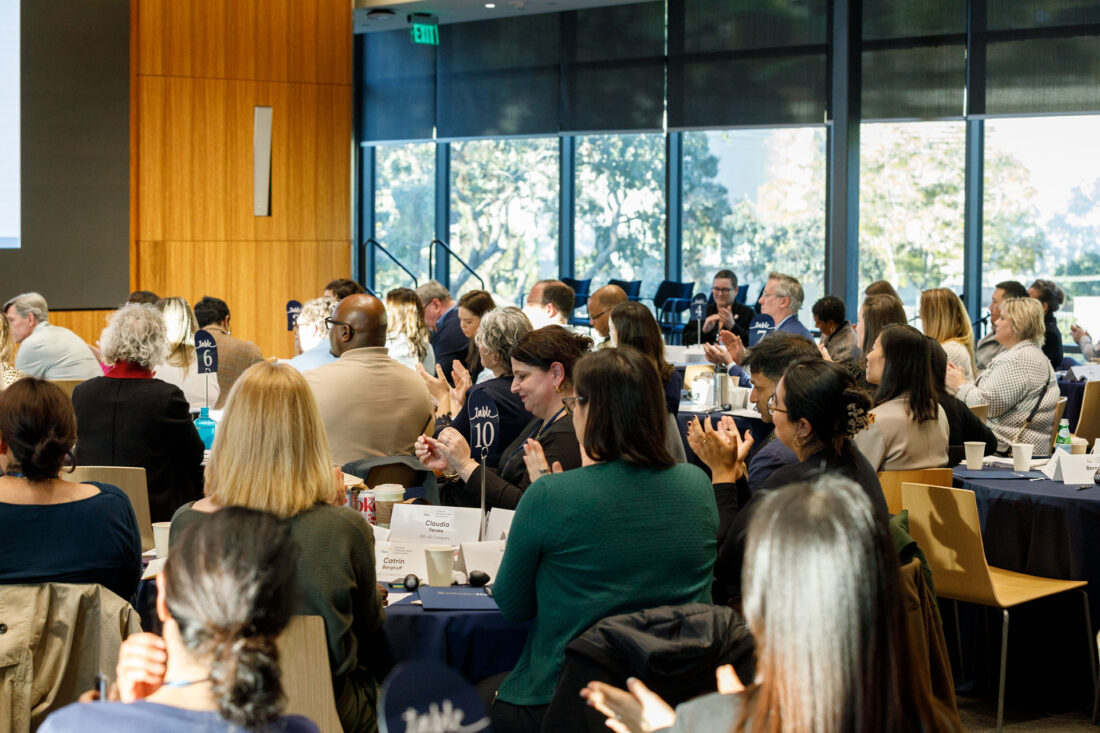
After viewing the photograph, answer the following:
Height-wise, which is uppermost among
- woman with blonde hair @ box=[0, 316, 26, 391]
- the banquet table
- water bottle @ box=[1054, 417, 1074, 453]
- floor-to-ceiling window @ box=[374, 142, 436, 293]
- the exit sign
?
the exit sign

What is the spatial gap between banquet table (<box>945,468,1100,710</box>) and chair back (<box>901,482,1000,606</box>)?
0.47 metres

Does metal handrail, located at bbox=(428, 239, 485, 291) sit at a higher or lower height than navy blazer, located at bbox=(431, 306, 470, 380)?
higher

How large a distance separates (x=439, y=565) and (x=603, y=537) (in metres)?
0.73

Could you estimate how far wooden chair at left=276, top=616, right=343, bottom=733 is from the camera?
2.48 m

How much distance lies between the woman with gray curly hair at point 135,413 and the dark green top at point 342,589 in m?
1.91

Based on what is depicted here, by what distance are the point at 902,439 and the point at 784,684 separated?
3523 millimetres

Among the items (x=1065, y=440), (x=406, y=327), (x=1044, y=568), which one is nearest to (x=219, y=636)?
(x=1044, y=568)

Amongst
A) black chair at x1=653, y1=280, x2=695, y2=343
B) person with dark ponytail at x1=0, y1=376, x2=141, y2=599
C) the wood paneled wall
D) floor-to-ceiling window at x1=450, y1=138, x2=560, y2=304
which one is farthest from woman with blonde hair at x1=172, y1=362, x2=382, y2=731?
floor-to-ceiling window at x1=450, y1=138, x2=560, y2=304

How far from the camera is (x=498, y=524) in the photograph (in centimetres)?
343

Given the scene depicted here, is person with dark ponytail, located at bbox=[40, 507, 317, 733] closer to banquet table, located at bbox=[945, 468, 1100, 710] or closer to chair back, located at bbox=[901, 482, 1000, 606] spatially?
chair back, located at bbox=[901, 482, 1000, 606]

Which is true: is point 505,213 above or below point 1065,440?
above

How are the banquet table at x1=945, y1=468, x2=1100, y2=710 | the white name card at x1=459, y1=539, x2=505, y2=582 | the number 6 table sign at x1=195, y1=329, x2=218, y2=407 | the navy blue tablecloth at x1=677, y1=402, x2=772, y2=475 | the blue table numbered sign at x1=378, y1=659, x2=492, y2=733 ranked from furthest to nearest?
the navy blue tablecloth at x1=677, y1=402, x2=772, y2=475
the number 6 table sign at x1=195, y1=329, x2=218, y2=407
the banquet table at x1=945, y1=468, x2=1100, y2=710
the white name card at x1=459, y1=539, x2=505, y2=582
the blue table numbered sign at x1=378, y1=659, x2=492, y2=733

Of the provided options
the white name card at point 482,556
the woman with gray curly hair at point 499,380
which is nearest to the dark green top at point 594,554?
the white name card at point 482,556

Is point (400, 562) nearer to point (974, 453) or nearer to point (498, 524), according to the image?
point (498, 524)
